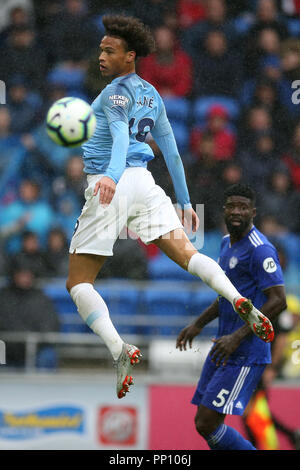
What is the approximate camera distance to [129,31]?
16.1 ft

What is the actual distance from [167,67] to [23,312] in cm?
316

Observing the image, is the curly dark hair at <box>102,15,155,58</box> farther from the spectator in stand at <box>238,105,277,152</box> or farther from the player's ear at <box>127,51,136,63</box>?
the spectator in stand at <box>238,105,277,152</box>

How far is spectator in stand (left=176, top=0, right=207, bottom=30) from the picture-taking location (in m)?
10.0

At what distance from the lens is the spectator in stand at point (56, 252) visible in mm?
7898

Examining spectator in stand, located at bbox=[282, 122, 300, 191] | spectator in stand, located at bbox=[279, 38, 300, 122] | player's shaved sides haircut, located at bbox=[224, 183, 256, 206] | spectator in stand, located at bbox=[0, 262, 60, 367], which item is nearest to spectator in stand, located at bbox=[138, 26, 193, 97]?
Answer: spectator in stand, located at bbox=[279, 38, 300, 122]

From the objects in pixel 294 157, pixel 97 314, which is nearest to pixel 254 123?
pixel 294 157

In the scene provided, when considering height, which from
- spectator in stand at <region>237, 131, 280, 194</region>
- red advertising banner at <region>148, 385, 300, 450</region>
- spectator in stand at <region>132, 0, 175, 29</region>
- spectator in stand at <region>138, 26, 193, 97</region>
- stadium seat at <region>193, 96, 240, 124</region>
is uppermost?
spectator in stand at <region>132, 0, 175, 29</region>

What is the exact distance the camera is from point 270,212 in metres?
8.37

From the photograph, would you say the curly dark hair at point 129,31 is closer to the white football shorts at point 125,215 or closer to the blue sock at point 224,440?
the white football shorts at point 125,215

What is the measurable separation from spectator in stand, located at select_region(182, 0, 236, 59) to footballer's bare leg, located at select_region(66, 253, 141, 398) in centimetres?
512

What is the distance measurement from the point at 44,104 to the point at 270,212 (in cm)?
277

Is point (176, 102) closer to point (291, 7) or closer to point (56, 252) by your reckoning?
point (56, 252)
